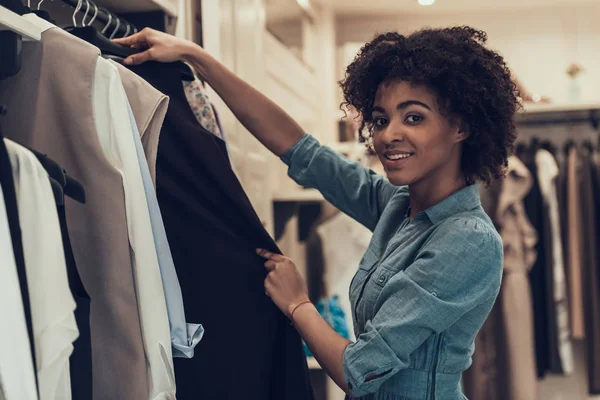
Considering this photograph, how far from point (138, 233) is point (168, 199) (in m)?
0.19

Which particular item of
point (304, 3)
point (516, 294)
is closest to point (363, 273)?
point (516, 294)

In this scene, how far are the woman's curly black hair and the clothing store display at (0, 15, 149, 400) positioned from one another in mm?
564

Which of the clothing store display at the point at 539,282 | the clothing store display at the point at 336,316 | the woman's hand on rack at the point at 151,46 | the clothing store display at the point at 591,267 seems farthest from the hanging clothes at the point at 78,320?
the clothing store display at the point at 591,267

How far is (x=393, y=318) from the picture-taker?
1.02 meters

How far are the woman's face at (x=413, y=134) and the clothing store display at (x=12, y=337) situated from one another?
27.1 inches

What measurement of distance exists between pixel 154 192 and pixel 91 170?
101 millimetres

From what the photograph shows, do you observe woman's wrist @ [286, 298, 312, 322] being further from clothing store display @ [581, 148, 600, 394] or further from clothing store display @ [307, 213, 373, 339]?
clothing store display @ [581, 148, 600, 394]

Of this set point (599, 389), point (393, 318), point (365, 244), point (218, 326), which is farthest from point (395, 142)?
point (599, 389)

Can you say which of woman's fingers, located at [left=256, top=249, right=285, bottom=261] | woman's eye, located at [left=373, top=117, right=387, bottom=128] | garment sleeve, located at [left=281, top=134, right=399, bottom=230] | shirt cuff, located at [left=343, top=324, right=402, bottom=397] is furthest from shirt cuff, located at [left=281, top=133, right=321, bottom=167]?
shirt cuff, located at [left=343, top=324, right=402, bottom=397]

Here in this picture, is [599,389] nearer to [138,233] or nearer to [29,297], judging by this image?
[138,233]

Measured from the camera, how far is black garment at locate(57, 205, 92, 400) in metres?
0.72

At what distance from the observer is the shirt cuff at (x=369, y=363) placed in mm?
1014

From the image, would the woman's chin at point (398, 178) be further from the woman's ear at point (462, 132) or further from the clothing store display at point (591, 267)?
the clothing store display at point (591, 267)

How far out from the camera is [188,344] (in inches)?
36.0
